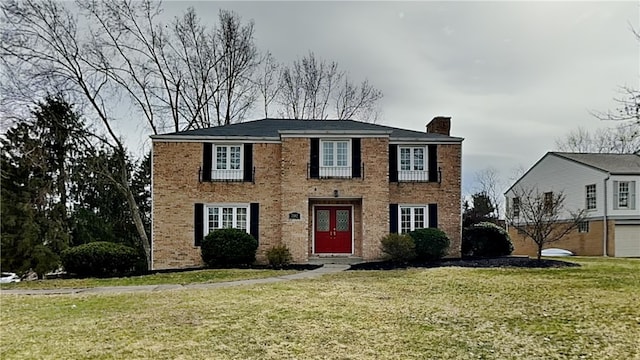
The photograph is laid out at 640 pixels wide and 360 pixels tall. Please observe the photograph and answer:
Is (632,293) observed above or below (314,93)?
below

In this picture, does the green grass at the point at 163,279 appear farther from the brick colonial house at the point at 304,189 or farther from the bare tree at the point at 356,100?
the bare tree at the point at 356,100

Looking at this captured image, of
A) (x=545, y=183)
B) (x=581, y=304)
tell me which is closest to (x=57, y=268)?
(x=581, y=304)

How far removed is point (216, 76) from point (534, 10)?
2076 centimetres

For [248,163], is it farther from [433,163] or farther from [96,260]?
[433,163]

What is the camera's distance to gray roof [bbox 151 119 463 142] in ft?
63.8

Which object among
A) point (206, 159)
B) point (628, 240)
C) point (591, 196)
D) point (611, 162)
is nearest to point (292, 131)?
point (206, 159)

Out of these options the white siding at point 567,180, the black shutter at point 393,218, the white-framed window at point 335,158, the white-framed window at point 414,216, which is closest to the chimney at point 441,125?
the white-framed window at point 414,216

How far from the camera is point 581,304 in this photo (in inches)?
380

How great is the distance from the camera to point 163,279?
15.2 meters

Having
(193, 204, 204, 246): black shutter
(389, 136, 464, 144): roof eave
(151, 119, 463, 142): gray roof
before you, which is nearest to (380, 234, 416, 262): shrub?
(389, 136, 464, 144): roof eave

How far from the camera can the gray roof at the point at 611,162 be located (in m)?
28.2

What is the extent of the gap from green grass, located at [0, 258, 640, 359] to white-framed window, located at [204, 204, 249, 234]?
22.8 ft

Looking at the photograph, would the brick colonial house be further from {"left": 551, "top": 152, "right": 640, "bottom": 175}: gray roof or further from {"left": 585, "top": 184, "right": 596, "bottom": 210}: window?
{"left": 551, "top": 152, "right": 640, "bottom": 175}: gray roof

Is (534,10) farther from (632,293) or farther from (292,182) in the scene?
(292,182)
